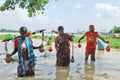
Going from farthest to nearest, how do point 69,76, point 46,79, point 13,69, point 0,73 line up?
point 13,69
point 0,73
point 69,76
point 46,79

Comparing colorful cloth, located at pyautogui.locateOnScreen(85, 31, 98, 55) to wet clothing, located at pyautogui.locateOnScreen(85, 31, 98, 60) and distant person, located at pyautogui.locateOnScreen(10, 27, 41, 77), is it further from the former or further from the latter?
distant person, located at pyautogui.locateOnScreen(10, 27, 41, 77)

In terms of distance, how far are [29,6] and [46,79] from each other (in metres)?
7.20

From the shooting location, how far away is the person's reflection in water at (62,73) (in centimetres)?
1197

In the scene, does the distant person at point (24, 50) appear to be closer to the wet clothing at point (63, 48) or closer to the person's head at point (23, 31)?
the person's head at point (23, 31)

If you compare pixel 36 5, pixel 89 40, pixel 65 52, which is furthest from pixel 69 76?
pixel 36 5

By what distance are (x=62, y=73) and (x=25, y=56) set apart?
2.65 metres

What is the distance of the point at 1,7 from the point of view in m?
17.7

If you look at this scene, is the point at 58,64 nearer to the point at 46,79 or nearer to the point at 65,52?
the point at 65,52

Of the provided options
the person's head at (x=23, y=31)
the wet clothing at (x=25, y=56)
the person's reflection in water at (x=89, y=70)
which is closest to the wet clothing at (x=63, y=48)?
the person's reflection in water at (x=89, y=70)

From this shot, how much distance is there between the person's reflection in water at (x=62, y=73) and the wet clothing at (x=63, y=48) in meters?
0.34

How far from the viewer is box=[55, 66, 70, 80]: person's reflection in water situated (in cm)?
1197

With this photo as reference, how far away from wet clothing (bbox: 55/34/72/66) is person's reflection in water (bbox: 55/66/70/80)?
0.34m

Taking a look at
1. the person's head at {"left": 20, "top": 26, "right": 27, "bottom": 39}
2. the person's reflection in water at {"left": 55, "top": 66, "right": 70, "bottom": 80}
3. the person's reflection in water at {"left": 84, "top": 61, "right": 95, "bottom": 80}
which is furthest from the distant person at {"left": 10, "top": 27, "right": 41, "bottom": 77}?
the person's reflection in water at {"left": 84, "top": 61, "right": 95, "bottom": 80}

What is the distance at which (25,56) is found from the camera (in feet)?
34.8
